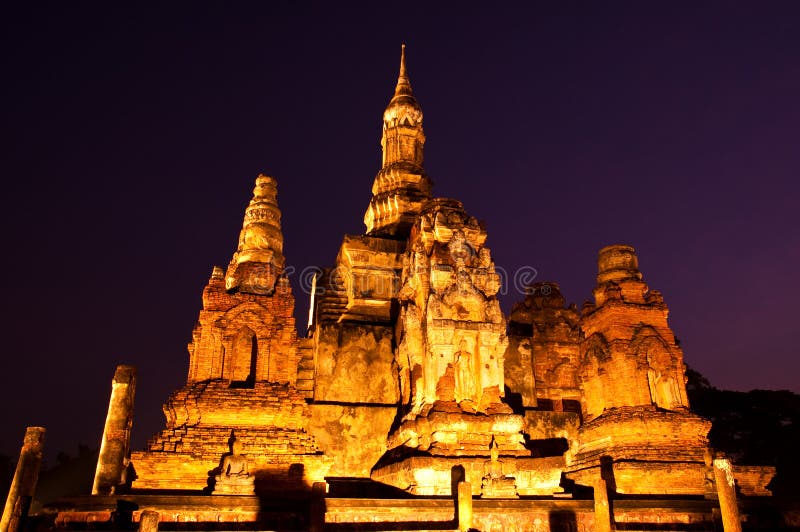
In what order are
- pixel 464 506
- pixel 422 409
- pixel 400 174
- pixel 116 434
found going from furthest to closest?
pixel 400 174 → pixel 422 409 → pixel 116 434 → pixel 464 506

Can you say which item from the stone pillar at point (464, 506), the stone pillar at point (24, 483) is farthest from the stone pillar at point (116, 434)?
the stone pillar at point (464, 506)

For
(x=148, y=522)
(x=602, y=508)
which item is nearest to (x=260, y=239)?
(x=148, y=522)

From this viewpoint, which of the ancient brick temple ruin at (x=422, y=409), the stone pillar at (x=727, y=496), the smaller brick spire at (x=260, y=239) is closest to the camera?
the stone pillar at (x=727, y=496)

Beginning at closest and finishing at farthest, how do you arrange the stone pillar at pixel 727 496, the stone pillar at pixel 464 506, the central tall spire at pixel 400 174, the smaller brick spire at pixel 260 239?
the stone pillar at pixel 464 506 < the stone pillar at pixel 727 496 < the smaller brick spire at pixel 260 239 < the central tall spire at pixel 400 174

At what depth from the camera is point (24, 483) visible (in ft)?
39.8

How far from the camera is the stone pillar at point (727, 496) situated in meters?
11.2

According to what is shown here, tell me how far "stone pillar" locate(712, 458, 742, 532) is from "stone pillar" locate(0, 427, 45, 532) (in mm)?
11172

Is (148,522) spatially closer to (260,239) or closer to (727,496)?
(727,496)

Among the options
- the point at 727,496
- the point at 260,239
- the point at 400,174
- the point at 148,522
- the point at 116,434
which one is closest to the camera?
the point at 148,522

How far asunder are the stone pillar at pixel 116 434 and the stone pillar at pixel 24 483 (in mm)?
1340

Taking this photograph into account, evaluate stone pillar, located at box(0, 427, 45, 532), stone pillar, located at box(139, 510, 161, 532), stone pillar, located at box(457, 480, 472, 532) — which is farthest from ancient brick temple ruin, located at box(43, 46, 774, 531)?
stone pillar, located at box(139, 510, 161, 532)

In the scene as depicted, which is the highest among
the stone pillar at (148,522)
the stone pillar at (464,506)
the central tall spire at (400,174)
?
the central tall spire at (400,174)

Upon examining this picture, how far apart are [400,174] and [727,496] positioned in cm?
1471

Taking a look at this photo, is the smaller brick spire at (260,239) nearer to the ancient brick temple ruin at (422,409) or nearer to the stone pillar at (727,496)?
the ancient brick temple ruin at (422,409)
